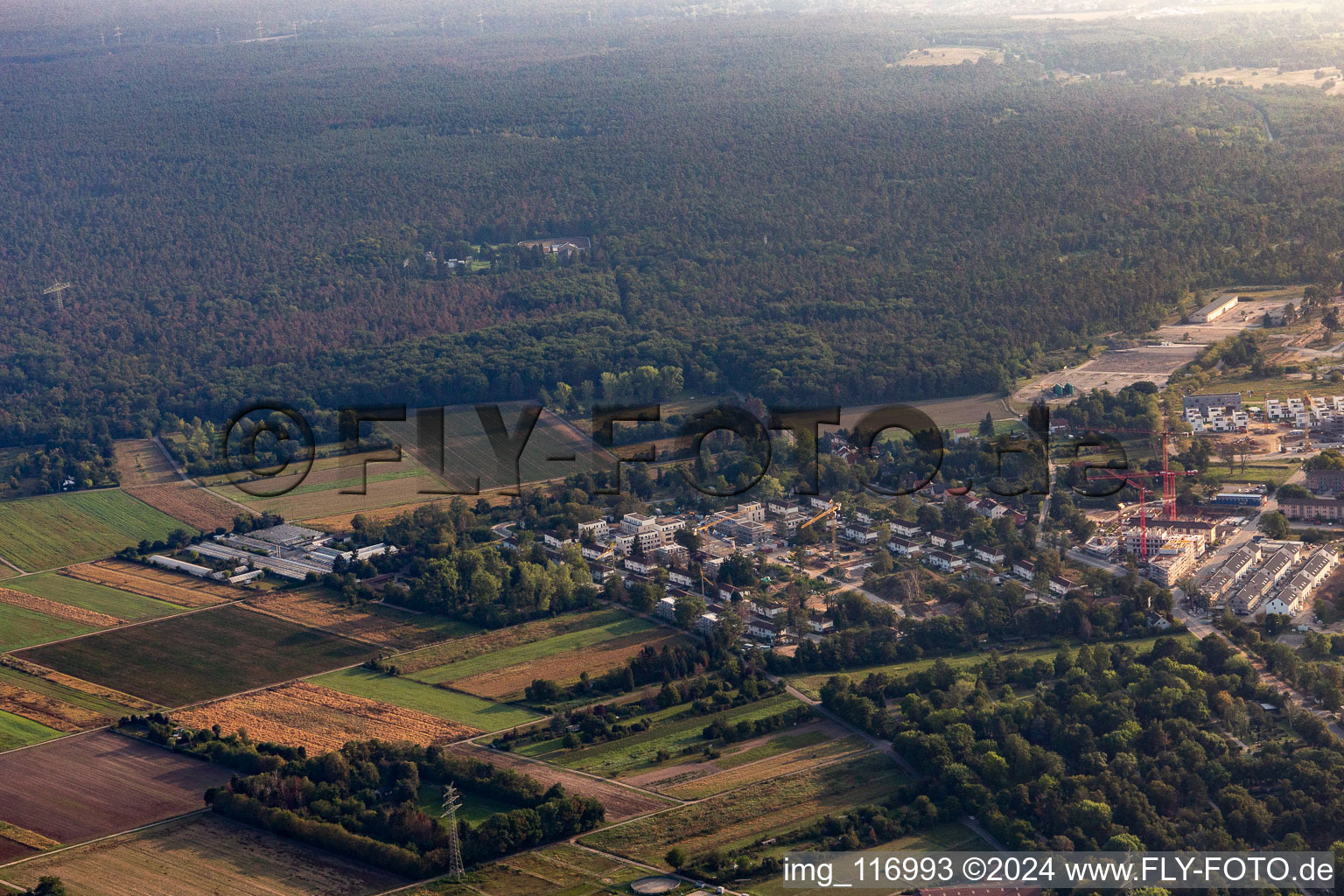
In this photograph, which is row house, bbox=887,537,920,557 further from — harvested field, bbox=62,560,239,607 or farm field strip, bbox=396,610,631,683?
harvested field, bbox=62,560,239,607

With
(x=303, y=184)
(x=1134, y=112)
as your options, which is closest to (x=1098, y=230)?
(x=1134, y=112)

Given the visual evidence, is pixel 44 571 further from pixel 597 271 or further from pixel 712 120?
pixel 712 120

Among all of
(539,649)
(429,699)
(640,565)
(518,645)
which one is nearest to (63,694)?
(429,699)

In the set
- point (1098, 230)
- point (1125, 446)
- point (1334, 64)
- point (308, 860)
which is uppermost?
point (1334, 64)

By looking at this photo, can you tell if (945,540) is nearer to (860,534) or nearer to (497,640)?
(860,534)

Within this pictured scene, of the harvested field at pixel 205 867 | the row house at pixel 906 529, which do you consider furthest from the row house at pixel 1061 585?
the harvested field at pixel 205 867

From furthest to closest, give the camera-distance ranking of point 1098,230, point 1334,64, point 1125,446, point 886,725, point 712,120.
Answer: point 1334,64
point 712,120
point 1098,230
point 1125,446
point 886,725

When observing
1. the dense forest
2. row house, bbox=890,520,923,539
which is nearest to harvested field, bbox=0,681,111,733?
row house, bbox=890,520,923,539
